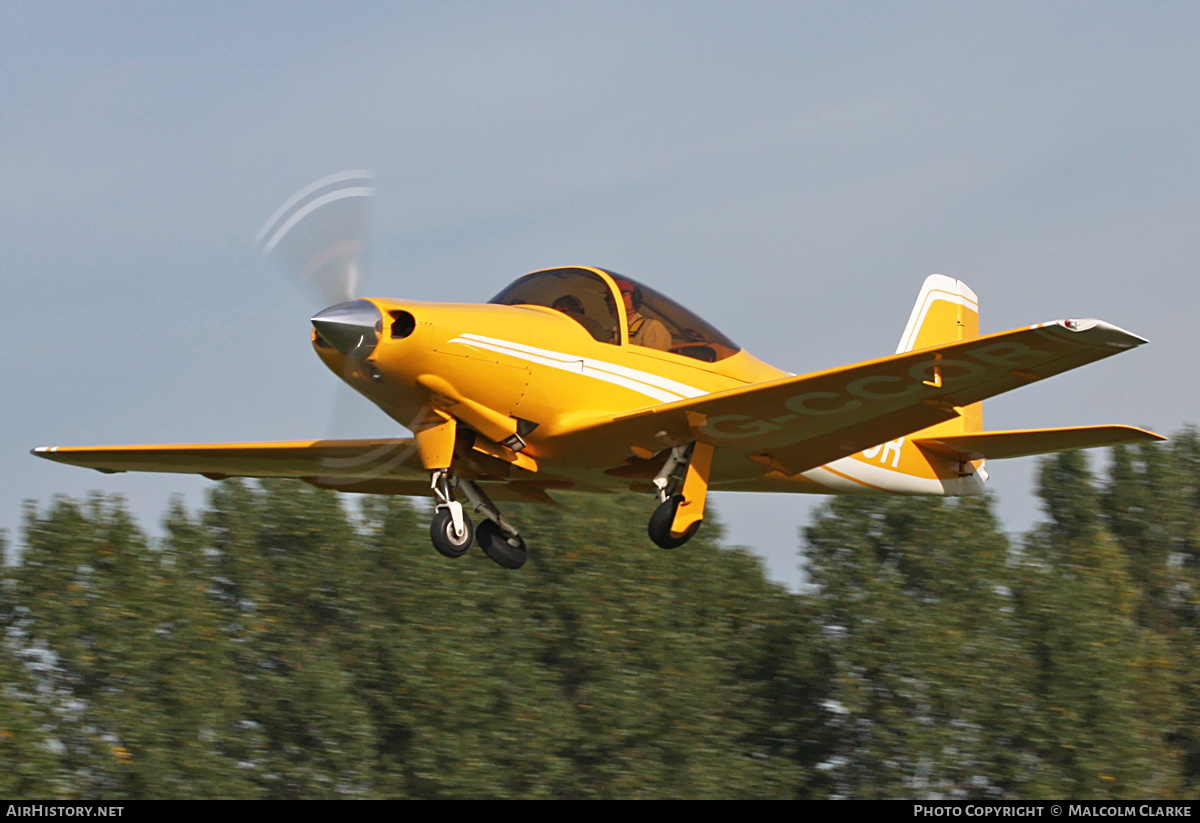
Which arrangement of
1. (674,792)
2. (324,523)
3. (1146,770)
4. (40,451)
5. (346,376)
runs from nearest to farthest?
1. (346,376)
2. (40,451)
3. (674,792)
4. (1146,770)
5. (324,523)

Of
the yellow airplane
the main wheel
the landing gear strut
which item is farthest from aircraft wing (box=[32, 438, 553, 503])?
the landing gear strut

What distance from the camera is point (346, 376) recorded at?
423 inches

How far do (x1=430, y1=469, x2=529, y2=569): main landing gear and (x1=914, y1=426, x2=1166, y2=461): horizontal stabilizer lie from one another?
15.7 ft

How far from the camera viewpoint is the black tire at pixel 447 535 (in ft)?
36.9

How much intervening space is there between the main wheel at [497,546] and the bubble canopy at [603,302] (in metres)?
2.11

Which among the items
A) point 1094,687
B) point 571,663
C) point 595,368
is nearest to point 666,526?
point 595,368

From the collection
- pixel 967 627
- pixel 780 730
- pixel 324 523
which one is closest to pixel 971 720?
pixel 967 627

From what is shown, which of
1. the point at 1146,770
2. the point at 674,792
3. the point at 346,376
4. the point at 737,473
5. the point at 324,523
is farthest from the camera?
the point at 324,523

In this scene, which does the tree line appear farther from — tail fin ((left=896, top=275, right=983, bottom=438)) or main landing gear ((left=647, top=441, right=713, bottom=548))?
main landing gear ((left=647, top=441, right=713, bottom=548))

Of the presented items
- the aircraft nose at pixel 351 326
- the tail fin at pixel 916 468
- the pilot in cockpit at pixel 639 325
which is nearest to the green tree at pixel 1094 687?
the tail fin at pixel 916 468

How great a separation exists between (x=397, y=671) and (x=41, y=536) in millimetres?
10872

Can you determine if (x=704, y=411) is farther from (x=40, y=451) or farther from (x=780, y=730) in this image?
(x=780, y=730)

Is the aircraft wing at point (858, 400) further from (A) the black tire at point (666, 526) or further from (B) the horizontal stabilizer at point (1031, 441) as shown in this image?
(B) the horizontal stabilizer at point (1031, 441)

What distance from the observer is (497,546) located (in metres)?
12.3
